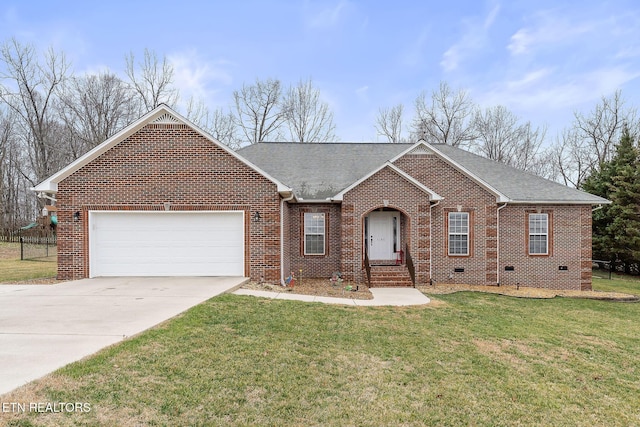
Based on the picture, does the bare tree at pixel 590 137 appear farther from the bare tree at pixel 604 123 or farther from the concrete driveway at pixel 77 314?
the concrete driveway at pixel 77 314

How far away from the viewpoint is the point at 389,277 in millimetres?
12648

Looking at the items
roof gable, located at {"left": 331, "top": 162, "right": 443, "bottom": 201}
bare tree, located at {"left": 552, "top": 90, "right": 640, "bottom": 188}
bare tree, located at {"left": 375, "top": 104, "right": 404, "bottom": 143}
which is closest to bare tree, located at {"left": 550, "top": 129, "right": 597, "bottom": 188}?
bare tree, located at {"left": 552, "top": 90, "right": 640, "bottom": 188}

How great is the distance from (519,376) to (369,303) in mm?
4820

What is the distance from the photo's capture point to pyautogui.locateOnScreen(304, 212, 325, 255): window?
14273 mm

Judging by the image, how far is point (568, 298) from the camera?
470 inches

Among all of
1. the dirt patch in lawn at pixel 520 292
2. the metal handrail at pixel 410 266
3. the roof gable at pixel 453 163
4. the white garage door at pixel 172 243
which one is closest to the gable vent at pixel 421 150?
the roof gable at pixel 453 163

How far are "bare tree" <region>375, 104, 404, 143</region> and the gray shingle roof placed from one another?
1471cm

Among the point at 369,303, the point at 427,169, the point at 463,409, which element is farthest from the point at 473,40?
the point at 463,409

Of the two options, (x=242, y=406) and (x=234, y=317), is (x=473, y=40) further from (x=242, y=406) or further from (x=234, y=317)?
(x=242, y=406)

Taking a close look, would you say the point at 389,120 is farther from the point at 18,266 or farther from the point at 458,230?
the point at 18,266

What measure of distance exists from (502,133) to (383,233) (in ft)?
81.8

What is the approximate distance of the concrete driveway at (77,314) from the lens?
172 inches

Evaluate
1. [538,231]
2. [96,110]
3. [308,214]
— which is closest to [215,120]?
[96,110]

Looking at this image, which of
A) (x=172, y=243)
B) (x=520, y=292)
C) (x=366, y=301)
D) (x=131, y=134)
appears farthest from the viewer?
(x=520, y=292)
